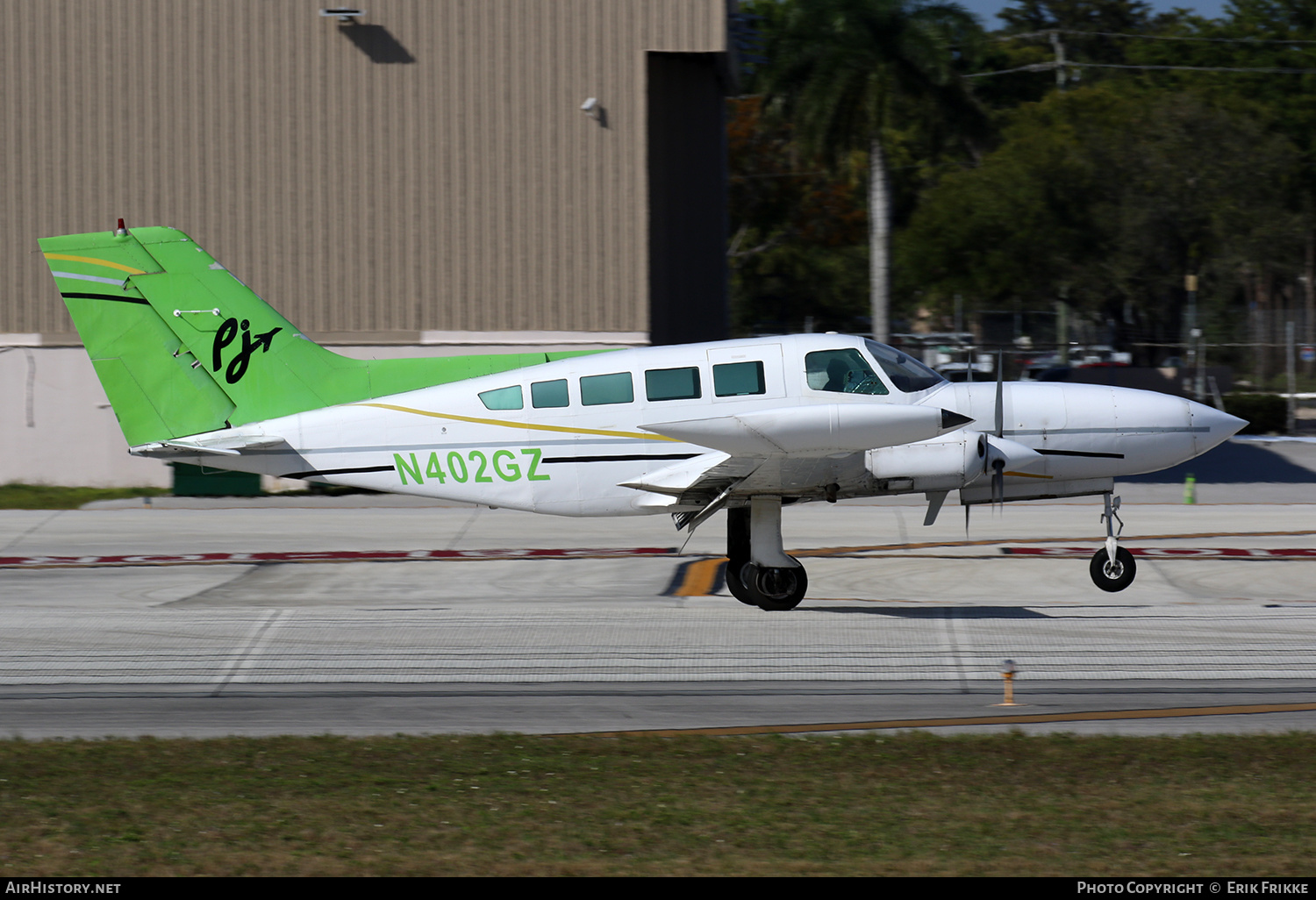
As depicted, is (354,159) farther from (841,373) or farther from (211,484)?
(841,373)

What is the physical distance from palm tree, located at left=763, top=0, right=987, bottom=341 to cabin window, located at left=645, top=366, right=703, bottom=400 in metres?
24.6

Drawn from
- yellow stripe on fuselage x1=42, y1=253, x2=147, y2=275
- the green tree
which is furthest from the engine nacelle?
the green tree

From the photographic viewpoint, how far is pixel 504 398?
13883 mm

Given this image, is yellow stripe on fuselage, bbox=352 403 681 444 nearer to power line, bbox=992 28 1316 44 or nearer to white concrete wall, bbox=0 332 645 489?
white concrete wall, bbox=0 332 645 489

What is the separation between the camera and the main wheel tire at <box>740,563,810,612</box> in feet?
45.2

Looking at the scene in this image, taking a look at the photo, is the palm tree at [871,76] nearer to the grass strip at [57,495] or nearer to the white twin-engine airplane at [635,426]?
the grass strip at [57,495]

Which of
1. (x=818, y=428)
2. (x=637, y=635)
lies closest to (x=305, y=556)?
(x=637, y=635)

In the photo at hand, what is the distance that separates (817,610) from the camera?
13984 mm

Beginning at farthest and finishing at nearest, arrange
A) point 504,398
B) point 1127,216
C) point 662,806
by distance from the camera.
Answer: point 1127,216, point 504,398, point 662,806

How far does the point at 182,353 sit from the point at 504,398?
3.87 metres

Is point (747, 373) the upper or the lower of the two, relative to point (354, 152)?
lower

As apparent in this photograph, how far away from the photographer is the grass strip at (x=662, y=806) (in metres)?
6.66

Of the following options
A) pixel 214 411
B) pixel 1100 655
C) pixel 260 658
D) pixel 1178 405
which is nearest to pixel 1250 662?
pixel 1100 655

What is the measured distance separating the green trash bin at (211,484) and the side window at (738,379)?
15.3m
